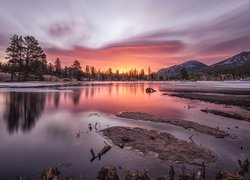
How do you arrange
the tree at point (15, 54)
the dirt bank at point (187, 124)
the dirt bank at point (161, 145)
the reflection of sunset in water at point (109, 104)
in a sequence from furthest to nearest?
the tree at point (15, 54) → the reflection of sunset in water at point (109, 104) → the dirt bank at point (187, 124) → the dirt bank at point (161, 145)

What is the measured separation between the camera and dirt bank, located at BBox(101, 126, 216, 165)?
1311cm

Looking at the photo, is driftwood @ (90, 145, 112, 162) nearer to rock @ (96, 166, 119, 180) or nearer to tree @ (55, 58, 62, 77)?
rock @ (96, 166, 119, 180)

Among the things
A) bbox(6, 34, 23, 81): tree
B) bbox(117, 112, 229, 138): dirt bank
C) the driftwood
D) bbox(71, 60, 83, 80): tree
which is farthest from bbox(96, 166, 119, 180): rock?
bbox(71, 60, 83, 80): tree

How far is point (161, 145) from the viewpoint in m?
15.2

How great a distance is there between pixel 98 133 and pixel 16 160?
727 cm

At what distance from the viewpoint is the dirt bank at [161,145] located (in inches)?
516

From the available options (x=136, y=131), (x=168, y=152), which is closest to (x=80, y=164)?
(x=168, y=152)

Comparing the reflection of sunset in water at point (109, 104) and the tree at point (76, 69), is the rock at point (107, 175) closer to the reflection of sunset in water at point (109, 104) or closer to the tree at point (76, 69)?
the reflection of sunset in water at point (109, 104)

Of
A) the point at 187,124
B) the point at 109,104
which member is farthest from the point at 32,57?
the point at 187,124

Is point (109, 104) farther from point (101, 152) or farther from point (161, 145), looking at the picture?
point (101, 152)

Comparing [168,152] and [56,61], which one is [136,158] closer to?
[168,152]

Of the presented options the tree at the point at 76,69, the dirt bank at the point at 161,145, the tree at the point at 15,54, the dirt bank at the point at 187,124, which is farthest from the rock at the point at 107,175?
the tree at the point at 76,69

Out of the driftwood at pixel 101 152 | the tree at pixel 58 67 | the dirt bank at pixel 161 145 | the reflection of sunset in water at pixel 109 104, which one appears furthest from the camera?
the tree at pixel 58 67

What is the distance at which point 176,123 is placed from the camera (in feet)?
75.1
